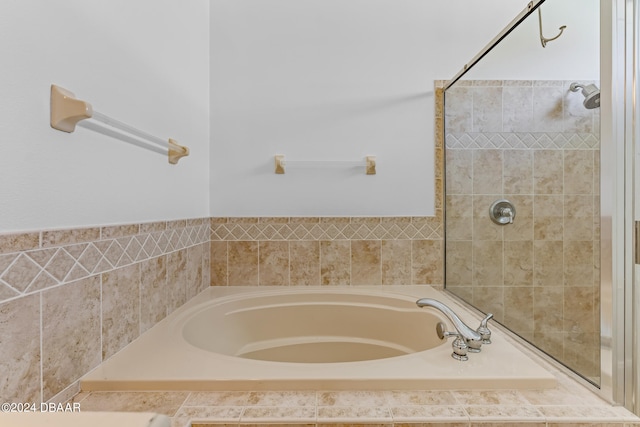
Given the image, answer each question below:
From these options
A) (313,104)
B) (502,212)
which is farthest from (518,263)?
(313,104)

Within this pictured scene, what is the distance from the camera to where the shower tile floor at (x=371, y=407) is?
66 cm

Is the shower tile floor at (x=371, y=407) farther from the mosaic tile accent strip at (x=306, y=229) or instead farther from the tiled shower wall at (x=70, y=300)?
the mosaic tile accent strip at (x=306, y=229)

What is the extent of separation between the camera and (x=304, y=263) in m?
1.79

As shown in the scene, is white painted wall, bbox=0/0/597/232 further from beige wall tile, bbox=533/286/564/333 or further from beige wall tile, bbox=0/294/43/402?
beige wall tile, bbox=0/294/43/402

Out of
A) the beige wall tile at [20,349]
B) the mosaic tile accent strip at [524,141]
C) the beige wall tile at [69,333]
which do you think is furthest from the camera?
the mosaic tile accent strip at [524,141]

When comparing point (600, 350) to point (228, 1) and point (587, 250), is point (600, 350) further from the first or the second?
point (228, 1)

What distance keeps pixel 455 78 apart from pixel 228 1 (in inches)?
52.6

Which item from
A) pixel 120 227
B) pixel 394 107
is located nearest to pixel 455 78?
pixel 394 107

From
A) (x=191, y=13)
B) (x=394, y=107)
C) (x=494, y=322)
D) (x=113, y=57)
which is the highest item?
(x=191, y=13)

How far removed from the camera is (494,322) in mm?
1321

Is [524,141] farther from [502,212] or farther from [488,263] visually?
[488,263]

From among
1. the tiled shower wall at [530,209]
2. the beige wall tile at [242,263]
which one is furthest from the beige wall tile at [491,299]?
the beige wall tile at [242,263]

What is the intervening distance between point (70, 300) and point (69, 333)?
8cm

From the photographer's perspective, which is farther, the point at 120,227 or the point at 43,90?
the point at 120,227
